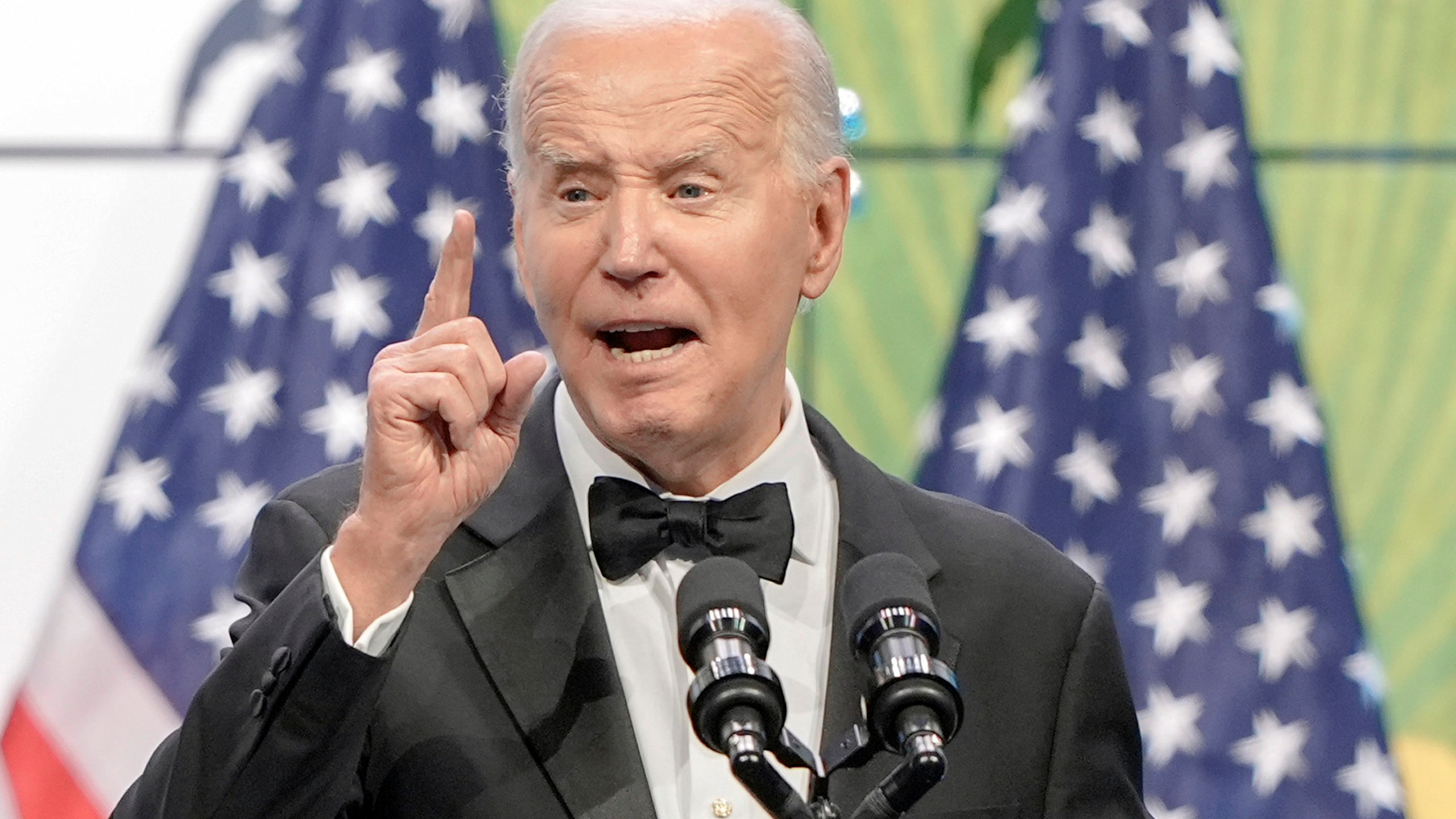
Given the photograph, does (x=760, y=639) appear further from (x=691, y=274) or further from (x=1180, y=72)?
(x=1180, y=72)

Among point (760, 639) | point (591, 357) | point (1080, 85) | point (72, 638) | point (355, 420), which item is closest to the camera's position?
point (760, 639)

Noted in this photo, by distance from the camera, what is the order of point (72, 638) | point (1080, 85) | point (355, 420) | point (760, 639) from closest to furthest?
point (760, 639) → point (72, 638) → point (355, 420) → point (1080, 85)

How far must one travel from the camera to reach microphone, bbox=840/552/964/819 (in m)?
1.14

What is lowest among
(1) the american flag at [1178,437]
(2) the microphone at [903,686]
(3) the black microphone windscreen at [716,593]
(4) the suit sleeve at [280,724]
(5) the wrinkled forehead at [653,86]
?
(1) the american flag at [1178,437]

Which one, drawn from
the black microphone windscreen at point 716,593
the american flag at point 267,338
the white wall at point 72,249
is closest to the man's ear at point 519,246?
the black microphone windscreen at point 716,593

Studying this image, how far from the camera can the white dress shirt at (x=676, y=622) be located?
1.69 metres

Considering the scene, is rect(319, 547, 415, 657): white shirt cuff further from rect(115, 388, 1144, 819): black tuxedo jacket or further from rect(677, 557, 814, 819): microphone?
rect(677, 557, 814, 819): microphone

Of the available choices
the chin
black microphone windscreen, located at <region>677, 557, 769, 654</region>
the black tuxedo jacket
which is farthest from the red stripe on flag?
black microphone windscreen, located at <region>677, 557, 769, 654</region>

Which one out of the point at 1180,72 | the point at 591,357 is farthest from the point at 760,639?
the point at 1180,72

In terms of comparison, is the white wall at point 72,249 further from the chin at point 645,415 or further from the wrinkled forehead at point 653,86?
the chin at point 645,415

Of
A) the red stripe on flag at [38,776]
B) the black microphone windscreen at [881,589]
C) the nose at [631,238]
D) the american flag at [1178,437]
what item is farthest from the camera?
the american flag at [1178,437]

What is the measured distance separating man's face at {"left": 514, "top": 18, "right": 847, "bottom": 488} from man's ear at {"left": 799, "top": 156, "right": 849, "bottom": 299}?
0.11m

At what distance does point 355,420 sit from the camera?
3.10m

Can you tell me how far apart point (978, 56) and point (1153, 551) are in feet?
3.36
